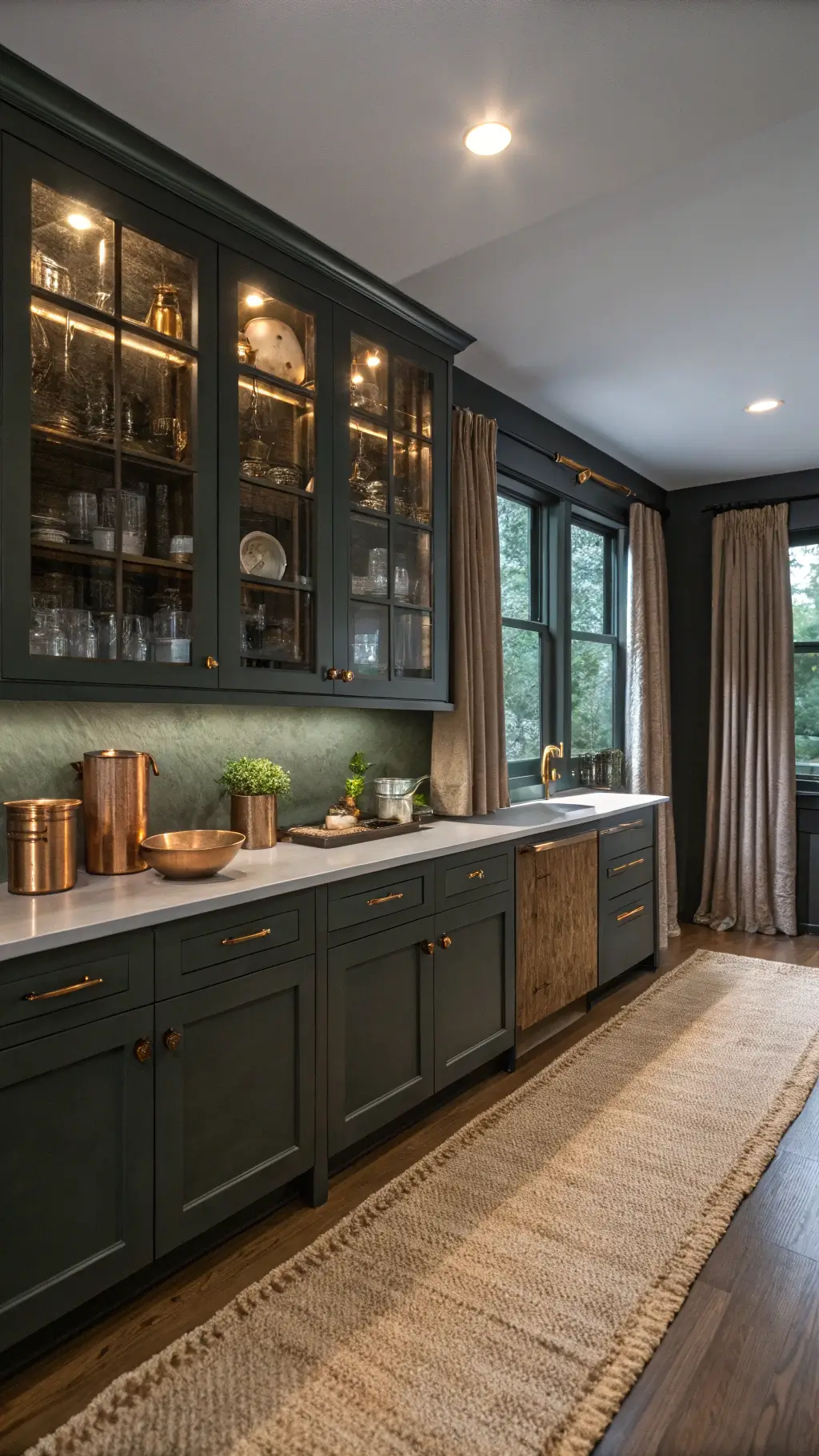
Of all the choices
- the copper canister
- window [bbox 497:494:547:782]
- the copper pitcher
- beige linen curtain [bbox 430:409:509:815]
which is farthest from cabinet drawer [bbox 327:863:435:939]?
window [bbox 497:494:547:782]

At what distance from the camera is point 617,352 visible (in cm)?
344

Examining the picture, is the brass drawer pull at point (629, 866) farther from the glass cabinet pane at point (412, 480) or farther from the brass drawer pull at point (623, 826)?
the glass cabinet pane at point (412, 480)

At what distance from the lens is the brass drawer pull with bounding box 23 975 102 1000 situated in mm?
1577

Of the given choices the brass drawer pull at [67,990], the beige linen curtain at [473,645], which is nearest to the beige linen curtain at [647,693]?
the beige linen curtain at [473,645]

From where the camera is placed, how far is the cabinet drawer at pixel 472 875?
8.70 ft

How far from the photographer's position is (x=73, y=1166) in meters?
1.66

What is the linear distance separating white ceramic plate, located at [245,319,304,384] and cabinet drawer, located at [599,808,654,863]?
2194 millimetres

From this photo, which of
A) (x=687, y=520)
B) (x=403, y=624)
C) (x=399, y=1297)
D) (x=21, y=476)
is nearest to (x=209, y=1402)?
(x=399, y=1297)

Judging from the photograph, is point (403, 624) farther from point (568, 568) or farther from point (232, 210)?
point (568, 568)

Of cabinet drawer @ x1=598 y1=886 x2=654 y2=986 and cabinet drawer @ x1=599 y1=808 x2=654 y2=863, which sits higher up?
cabinet drawer @ x1=599 y1=808 x2=654 y2=863

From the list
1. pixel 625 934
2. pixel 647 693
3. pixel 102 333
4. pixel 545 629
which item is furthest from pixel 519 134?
pixel 647 693

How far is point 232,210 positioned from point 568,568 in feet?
8.54

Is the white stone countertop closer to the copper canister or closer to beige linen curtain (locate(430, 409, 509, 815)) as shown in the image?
the copper canister

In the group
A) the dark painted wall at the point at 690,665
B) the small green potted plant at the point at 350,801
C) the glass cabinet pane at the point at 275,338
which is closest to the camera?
the glass cabinet pane at the point at 275,338
